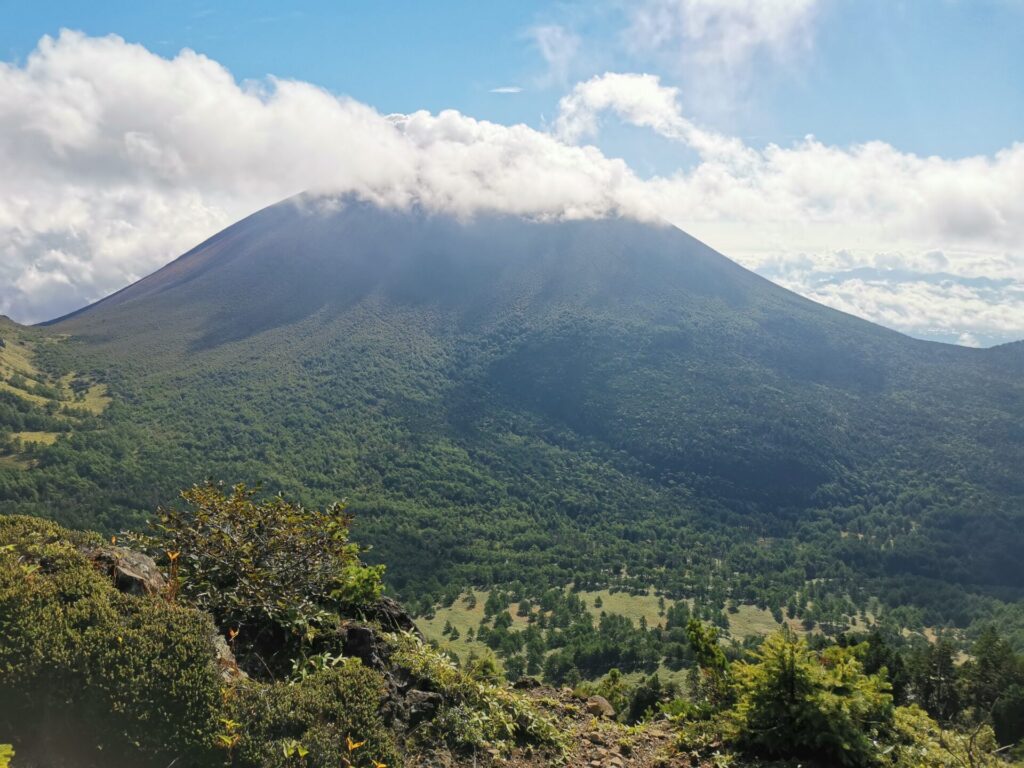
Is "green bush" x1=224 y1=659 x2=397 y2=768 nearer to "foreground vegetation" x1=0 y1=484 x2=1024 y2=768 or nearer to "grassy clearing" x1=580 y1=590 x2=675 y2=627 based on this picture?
"foreground vegetation" x1=0 y1=484 x2=1024 y2=768

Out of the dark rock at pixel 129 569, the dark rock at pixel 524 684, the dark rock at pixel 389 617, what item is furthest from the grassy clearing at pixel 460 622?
the dark rock at pixel 129 569

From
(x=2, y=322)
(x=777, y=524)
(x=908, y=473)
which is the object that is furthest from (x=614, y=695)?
(x=2, y=322)

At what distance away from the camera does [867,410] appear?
123 meters

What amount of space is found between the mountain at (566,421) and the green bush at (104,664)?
71.8 metres

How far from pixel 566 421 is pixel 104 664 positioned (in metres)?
126

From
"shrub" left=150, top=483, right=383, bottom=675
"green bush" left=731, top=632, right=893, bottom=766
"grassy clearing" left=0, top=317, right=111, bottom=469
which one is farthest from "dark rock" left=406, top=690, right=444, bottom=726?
"grassy clearing" left=0, top=317, right=111, bottom=469

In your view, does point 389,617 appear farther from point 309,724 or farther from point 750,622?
point 750,622

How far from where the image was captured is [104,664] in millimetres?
4566

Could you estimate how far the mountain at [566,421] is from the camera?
3418 inches

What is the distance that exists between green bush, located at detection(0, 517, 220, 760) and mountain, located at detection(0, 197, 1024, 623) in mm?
71787

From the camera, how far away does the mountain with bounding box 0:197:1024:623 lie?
8681 centimetres

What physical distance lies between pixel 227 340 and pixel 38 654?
142 m

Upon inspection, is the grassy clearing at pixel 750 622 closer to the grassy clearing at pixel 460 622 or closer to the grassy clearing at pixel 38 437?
the grassy clearing at pixel 460 622

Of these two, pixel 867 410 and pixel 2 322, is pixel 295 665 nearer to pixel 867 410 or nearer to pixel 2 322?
pixel 867 410
